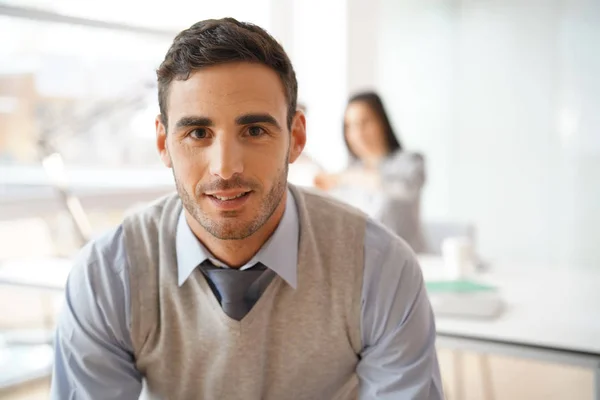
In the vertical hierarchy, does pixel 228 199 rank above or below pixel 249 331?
above

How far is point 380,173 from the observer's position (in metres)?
2.96

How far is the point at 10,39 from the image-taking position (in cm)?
281

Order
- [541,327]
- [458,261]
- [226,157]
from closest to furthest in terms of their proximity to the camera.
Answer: [226,157] < [541,327] < [458,261]

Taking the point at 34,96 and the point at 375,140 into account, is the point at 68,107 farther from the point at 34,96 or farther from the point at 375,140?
the point at 375,140

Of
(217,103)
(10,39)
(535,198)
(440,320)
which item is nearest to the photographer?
(217,103)

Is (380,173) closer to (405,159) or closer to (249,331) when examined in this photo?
(405,159)

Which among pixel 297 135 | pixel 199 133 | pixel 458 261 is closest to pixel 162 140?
pixel 199 133

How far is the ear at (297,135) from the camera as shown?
4.02 feet

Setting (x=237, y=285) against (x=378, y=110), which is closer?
(x=237, y=285)

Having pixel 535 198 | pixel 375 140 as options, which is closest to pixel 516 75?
pixel 535 198

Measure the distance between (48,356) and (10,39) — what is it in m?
1.32

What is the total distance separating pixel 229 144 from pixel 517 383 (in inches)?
94.9

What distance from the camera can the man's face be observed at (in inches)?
42.6

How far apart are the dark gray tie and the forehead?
269 millimetres
